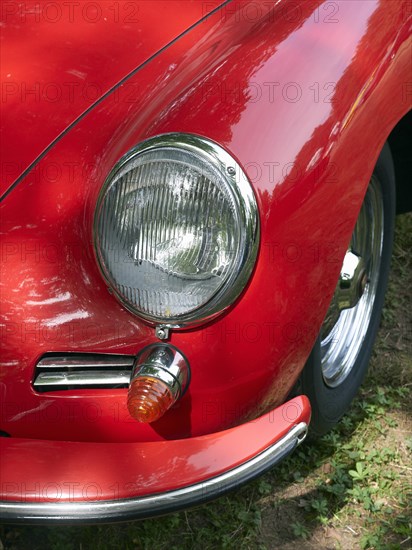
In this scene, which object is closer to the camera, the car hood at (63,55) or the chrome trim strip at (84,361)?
the chrome trim strip at (84,361)

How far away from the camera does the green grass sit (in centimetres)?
182

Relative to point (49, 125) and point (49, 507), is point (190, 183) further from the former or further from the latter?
point (49, 507)

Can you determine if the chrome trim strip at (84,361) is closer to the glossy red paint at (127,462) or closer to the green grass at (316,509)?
the glossy red paint at (127,462)

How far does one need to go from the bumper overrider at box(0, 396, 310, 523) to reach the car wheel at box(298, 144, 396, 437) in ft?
1.41

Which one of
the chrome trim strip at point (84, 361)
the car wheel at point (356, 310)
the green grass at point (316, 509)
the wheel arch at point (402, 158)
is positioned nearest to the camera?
the chrome trim strip at point (84, 361)

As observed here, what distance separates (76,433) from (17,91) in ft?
2.46

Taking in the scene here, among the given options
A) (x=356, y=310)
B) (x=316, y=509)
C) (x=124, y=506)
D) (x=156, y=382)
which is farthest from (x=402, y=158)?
(x=124, y=506)

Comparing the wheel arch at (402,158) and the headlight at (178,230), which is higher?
the wheel arch at (402,158)

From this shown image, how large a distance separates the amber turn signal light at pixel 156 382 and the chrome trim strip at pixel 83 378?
52 millimetres

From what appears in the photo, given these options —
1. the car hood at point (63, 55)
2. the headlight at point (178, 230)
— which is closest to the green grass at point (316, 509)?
the headlight at point (178, 230)

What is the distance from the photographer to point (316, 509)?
1.89 meters

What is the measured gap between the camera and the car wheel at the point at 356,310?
1.95 meters

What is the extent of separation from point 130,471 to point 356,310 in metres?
1.14

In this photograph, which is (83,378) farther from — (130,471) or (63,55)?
(63,55)
